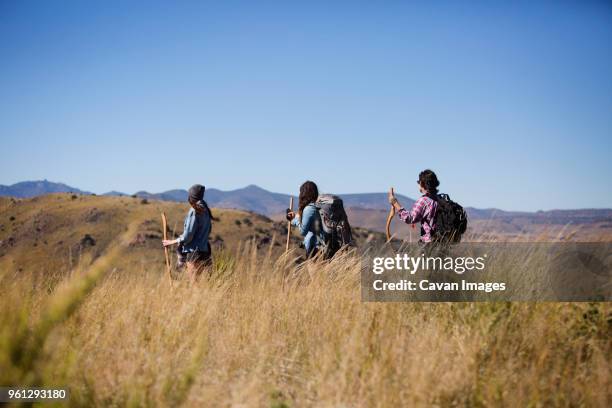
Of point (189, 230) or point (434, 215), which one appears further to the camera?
point (189, 230)

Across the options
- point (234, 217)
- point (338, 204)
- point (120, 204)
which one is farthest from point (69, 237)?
point (338, 204)

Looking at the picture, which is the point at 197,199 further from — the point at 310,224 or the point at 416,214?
the point at 416,214

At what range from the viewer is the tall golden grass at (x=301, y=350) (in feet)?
10.3

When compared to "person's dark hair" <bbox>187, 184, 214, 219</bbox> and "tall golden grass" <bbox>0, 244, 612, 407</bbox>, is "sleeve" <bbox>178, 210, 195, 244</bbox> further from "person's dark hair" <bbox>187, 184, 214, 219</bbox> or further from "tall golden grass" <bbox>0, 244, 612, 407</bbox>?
"tall golden grass" <bbox>0, 244, 612, 407</bbox>

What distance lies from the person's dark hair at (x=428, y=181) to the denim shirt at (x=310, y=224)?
4.96 ft

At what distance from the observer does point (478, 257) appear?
19.1 ft

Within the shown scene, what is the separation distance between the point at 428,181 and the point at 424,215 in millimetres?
453

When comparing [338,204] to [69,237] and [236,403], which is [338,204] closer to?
[236,403]

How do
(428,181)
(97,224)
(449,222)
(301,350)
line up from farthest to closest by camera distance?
(97,224)
(428,181)
(449,222)
(301,350)

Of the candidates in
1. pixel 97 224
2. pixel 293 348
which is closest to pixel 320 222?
pixel 293 348

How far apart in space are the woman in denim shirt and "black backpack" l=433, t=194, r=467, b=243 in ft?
5.47

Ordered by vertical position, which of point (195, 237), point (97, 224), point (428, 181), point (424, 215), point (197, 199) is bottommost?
point (97, 224)

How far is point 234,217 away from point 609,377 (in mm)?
128487

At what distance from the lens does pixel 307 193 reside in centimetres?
730
